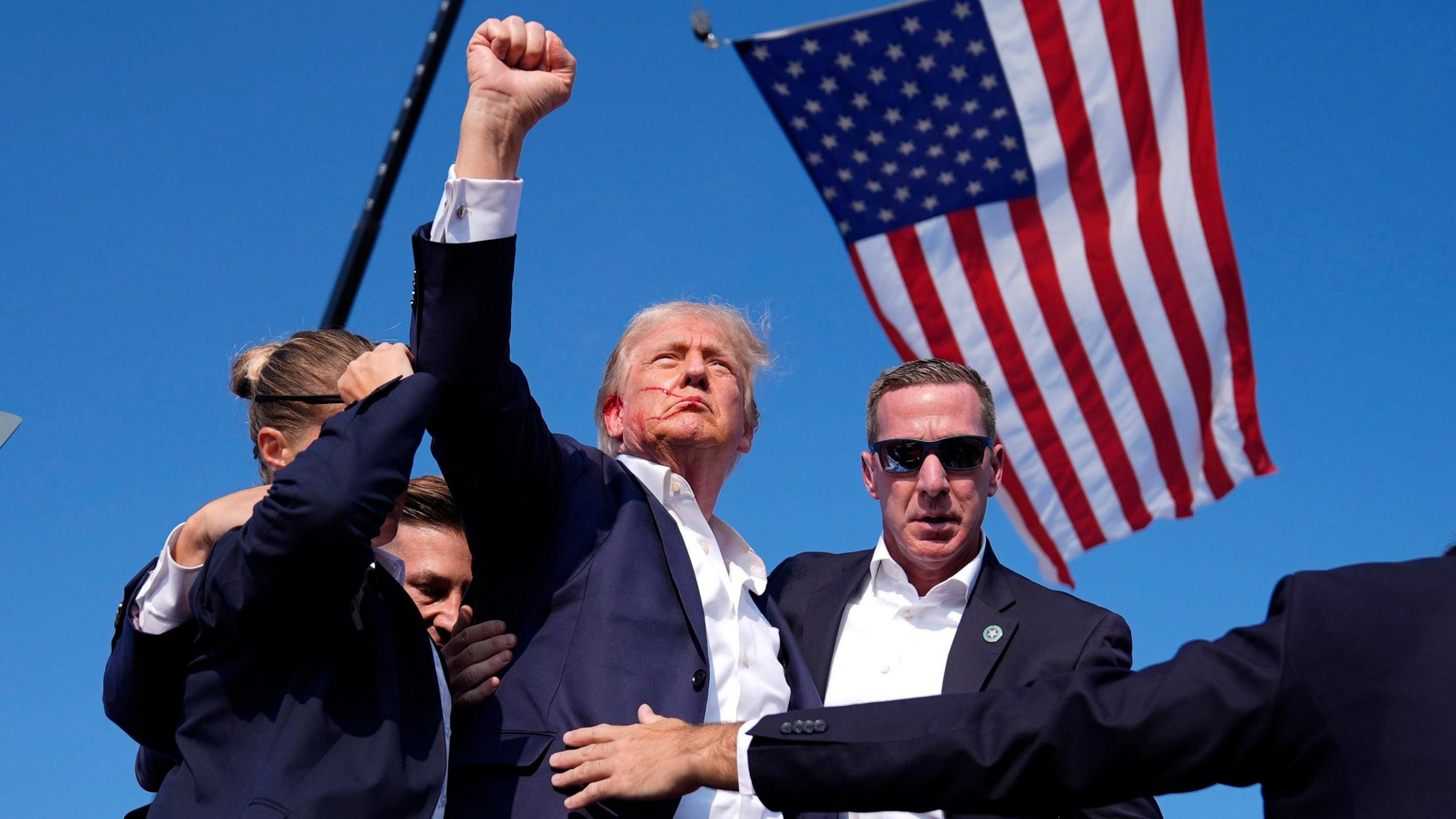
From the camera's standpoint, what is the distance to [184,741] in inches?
105

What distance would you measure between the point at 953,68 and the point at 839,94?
74 centimetres

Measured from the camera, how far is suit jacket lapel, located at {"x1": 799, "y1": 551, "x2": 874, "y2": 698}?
4.45 metres

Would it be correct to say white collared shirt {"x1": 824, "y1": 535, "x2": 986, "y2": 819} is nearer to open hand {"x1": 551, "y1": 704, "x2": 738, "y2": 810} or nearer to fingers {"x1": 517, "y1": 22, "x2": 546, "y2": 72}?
open hand {"x1": 551, "y1": 704, "x2": 738, "y2": 810}

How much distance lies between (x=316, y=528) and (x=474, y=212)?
872 mm

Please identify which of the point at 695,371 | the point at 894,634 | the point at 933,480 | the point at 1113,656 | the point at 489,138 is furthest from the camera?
the point at 933,480

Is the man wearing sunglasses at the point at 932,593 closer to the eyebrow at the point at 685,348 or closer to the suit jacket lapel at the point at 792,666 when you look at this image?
the suit jacket lapel at the point at 792,666

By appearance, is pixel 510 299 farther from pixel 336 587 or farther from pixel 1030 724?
pixel 1030 724

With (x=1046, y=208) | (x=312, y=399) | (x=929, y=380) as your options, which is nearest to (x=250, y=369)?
(x=312, y=399)

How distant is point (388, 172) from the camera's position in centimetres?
588

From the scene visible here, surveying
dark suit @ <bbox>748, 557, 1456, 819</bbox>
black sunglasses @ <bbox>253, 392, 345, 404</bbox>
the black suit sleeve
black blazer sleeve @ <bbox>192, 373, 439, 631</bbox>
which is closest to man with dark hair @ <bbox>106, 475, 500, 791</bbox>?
black blazer sleeve @ <bbox>192, 373, 439, 631</bbox>

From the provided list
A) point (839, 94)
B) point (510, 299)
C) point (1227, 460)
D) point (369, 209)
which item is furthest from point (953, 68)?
point (510, 299)

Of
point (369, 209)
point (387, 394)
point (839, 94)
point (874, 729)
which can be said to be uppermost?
point (839, 94)

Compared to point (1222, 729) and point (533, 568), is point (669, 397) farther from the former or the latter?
point (1222, 729)

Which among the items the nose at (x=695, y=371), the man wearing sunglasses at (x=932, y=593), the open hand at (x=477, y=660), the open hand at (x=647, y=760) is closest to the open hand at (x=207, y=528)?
the open hand at (x=477, y=660)
